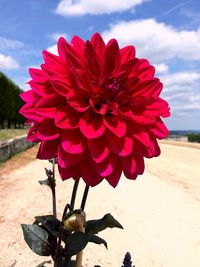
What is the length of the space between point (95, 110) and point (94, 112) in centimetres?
3

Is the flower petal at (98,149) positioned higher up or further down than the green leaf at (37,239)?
higher up

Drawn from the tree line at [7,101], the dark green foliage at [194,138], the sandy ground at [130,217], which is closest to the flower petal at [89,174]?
the sandy ground at [130,217]

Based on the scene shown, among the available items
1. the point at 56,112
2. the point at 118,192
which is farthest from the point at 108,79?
the point at 118,192

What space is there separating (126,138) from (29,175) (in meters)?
9.64

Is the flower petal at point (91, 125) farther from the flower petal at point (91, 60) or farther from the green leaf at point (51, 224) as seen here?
the green leaf at point (51, 224)

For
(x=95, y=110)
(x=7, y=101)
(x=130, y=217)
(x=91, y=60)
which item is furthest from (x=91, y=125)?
(x=7, y=101)

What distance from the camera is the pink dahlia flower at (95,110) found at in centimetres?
108

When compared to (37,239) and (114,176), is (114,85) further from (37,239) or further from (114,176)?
(37,239)

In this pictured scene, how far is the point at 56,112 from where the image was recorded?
1.11m

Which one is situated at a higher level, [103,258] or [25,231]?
[25,231]

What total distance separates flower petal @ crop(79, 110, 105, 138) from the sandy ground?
137 inches

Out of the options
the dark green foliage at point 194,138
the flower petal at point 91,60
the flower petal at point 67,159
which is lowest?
the dark green foliage at point 194,138

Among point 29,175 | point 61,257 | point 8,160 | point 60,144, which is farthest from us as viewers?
point 8,160

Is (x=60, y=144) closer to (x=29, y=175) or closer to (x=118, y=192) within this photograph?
(x=118, y=192)
